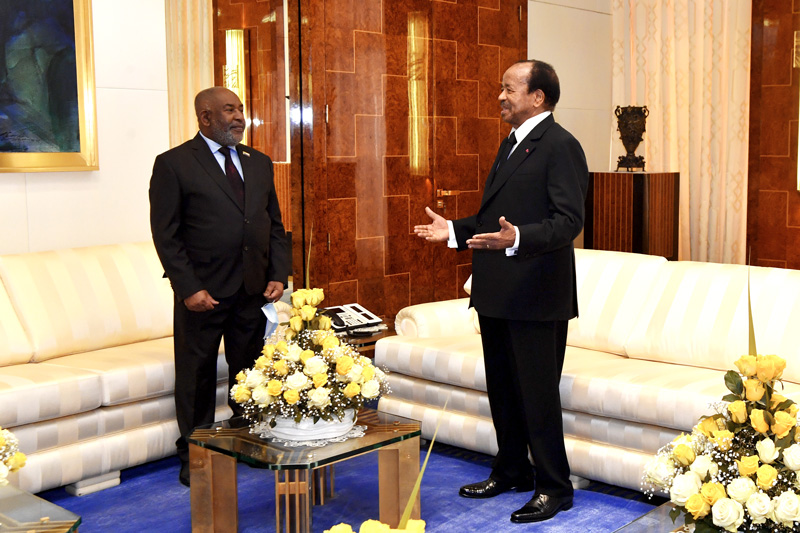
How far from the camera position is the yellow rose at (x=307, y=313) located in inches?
125

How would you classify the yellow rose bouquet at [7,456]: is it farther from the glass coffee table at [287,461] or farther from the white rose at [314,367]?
the white rose at [314,367]

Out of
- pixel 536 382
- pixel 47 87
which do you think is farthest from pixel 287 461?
pixel 47 87

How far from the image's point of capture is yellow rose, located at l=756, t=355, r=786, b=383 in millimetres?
1945

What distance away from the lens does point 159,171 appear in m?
3.86

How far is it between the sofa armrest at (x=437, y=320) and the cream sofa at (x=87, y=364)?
27.6 inches

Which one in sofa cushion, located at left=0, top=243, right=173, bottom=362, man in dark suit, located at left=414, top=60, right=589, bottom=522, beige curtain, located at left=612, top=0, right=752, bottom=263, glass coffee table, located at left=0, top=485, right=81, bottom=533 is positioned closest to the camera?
glass coffee table, located at left=0, top=485, right=81, bottom=533

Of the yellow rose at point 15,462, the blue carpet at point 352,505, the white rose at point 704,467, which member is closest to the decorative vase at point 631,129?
the blue carpet at point 352,505

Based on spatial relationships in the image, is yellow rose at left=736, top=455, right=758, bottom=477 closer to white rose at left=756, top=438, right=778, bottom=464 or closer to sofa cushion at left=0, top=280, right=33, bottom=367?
white rose at left=756, top=438, right=778, bottom=464

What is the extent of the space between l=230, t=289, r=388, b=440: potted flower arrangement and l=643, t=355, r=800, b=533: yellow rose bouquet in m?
1.27

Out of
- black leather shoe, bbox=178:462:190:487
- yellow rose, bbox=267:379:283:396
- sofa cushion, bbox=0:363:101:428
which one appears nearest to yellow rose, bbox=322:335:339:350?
yellow rose, bbox=267:379:283:396

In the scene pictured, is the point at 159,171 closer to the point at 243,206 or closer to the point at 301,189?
the point at 243,206

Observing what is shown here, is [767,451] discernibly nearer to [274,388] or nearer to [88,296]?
[274,388]

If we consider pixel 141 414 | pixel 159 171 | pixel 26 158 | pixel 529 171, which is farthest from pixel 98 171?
pixel 529 171

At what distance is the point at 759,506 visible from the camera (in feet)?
6.35
